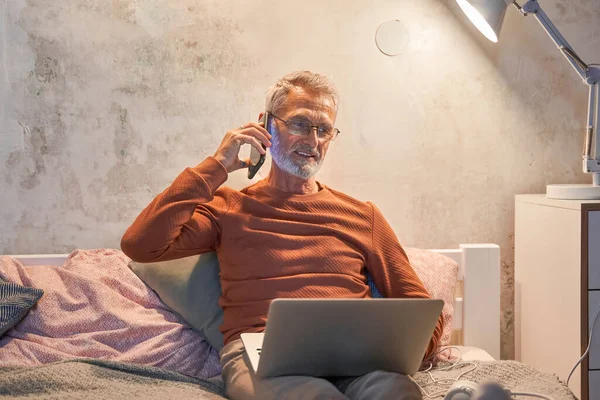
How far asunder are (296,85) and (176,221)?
54cm

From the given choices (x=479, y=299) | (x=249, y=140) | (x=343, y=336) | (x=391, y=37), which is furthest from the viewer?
(x=391, y=37)

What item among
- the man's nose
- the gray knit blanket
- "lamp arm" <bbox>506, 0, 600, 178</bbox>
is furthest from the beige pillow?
"lamp arm" <bbox>506, 0, 600, 178</bbox>

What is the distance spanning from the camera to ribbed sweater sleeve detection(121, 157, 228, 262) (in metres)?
1.90

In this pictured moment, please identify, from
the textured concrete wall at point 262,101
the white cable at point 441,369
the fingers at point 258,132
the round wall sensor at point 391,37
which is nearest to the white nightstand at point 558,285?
the textured concrete wall at point 262,101

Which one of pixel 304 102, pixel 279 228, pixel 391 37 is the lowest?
pixel 279 228

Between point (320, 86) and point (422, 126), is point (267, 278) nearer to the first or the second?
point (320, 86)

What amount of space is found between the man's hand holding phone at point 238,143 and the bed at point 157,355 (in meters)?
0.44

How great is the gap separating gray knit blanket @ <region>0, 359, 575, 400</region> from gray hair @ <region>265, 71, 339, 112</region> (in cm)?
80

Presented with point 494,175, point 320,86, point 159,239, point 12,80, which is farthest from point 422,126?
point 12,80

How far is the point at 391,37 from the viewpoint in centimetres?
247

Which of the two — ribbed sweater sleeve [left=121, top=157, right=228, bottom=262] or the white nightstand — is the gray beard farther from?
the white nightstand

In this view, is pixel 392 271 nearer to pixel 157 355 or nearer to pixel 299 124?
pixel 299 124

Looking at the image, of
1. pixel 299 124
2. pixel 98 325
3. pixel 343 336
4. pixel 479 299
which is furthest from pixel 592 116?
pixel 98 325

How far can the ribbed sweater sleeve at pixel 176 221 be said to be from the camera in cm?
190
